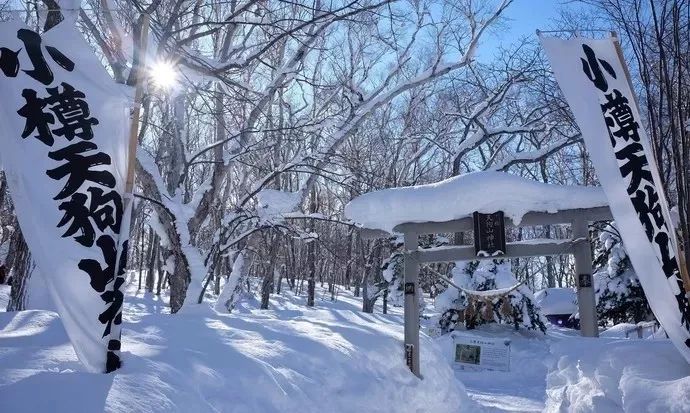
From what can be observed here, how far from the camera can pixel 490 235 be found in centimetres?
667

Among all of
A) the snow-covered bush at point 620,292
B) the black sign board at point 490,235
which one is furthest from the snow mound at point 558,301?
the black sign board at point 490,235

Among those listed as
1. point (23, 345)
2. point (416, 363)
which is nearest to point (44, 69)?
point (23, 345)

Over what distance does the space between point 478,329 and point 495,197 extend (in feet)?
27.0

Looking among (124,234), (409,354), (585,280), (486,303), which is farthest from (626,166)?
(486,303)

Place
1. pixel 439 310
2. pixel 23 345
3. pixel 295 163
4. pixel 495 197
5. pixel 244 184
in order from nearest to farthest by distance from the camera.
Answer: pixel 23 345 → pixel 495 197 → pixel 295 163 → pixel 244 184 → pixel 439 310

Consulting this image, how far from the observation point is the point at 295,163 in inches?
377

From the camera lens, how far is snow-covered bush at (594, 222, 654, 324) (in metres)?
15.4

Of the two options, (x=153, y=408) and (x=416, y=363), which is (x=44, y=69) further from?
(x=416, y=363)

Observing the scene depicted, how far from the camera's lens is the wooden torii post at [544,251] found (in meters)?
6.66

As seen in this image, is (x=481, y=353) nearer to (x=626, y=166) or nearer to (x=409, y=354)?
(x=409, y=354)

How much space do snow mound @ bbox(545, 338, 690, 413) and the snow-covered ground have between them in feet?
0.04

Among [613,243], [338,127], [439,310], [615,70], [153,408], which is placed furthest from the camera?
[613,243]

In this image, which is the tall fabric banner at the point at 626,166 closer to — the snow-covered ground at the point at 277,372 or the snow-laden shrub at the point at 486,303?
the snow-covered ground at the point at 277,372

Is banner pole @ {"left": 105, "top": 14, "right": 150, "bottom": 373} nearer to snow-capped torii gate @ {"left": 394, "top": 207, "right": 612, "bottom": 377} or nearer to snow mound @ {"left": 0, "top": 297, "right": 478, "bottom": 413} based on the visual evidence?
snow mound @ {"left": 0, "top": 297, "right": 478, "bottom": 413}
